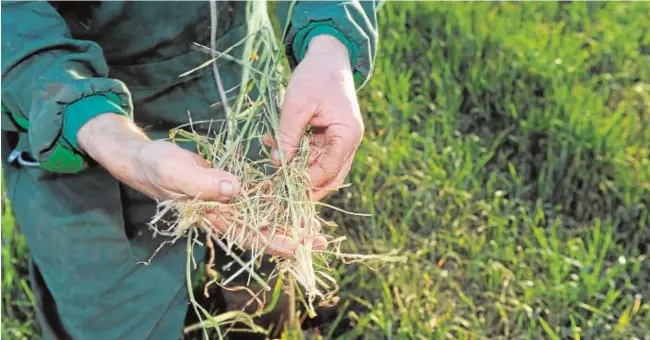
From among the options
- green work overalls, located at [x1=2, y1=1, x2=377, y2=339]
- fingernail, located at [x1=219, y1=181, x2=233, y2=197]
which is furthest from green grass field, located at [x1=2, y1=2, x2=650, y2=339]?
fingernail, located at [x1=219, y1=181, x2=233, y2=197]

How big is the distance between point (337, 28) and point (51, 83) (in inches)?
16.7

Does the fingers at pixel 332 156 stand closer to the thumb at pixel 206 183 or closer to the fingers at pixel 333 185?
the fingers at pixel 333 185

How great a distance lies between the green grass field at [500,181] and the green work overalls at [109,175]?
41cm

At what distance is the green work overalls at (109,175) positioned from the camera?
1426 millimetres

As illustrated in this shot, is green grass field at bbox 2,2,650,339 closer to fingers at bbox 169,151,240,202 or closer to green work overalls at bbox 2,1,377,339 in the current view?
green work overalls at bbox 2,1,377,339

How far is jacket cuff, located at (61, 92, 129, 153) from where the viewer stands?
1.25m

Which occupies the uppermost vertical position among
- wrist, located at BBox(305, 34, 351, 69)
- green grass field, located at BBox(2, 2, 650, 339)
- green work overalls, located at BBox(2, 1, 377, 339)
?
wrist, located at BBox(305, 34, 351, 69)

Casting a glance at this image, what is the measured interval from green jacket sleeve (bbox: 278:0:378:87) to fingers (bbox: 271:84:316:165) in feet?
0.65

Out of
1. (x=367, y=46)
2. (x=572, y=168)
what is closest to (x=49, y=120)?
(x=367, y=46)

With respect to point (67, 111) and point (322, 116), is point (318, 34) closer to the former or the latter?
point (322, 116)

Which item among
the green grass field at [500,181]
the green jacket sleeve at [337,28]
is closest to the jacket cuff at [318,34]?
the green jacket sleeve at [337,28]

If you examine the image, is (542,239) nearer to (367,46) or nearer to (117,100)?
(367,46)

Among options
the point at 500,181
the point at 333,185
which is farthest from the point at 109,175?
the point at 500,181

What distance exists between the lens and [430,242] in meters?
2.08
